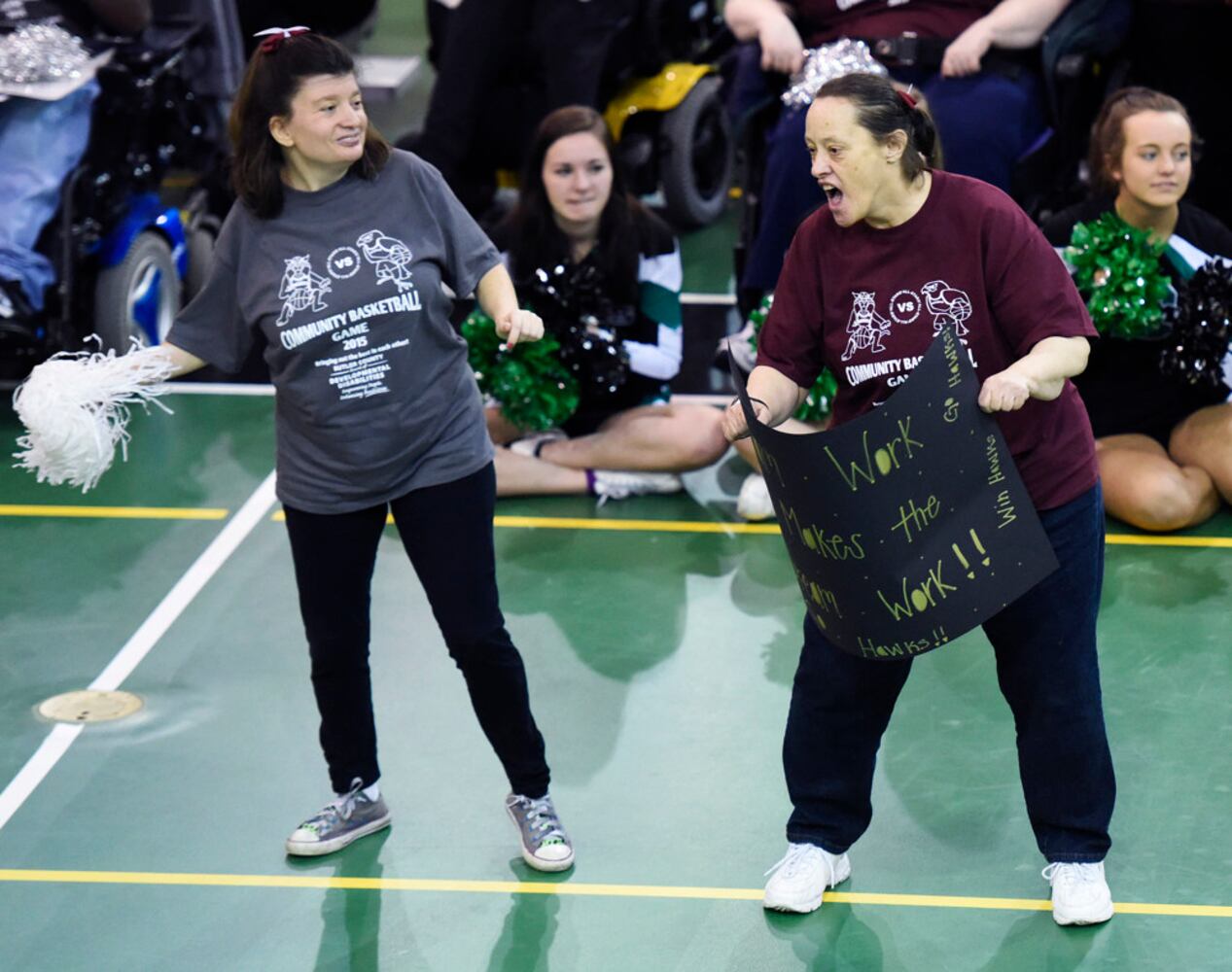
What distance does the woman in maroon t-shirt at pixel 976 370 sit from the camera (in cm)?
297

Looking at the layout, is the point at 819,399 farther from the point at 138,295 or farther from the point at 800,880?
the point at 138,295

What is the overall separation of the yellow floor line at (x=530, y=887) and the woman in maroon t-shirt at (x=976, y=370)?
0.10m

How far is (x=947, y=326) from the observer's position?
291cm

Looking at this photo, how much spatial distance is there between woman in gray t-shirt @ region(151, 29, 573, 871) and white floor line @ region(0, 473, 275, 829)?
93 cm

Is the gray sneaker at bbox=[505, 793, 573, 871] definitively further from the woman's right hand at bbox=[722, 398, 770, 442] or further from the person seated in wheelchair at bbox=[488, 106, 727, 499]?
the person seated in wheelchair at bbox=[488, 106, 727, 499]

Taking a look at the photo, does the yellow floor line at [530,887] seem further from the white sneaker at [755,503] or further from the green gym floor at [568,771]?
the white sneaker at [755,503]

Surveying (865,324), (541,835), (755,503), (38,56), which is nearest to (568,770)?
(541,835)

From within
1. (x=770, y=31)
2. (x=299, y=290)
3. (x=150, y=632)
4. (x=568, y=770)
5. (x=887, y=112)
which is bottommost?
(x=568, y=770)

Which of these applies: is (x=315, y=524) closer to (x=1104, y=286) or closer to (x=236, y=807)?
(x=236, y=807)

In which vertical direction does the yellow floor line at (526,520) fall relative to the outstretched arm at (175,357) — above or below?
below

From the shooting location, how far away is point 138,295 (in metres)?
6.35

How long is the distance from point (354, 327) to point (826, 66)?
2.83 metres

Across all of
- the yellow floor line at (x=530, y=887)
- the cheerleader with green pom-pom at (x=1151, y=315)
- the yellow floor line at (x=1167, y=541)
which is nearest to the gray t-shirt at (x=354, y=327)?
the yellow floor line at (x=530, y=887)

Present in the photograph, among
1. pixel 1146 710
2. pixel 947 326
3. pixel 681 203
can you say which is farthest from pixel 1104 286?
pixel 681 203
